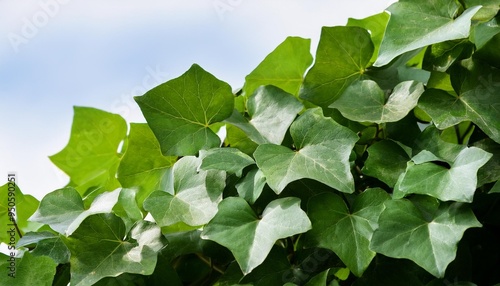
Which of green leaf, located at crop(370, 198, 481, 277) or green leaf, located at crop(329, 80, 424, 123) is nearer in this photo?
green leaf, located at crop(370, 198, 481, 277)

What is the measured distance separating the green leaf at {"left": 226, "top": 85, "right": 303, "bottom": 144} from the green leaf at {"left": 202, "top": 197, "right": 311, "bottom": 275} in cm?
8

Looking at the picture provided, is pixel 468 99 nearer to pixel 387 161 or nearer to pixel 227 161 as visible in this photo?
pixel 387 161

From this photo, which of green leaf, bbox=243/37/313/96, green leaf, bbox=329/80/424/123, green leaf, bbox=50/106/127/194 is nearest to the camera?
green leaf, bbox=329/80/424/123

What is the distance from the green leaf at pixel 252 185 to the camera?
1.70 feet

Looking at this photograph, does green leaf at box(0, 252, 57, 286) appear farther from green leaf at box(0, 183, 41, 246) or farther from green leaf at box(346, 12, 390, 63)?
green leaf at box(346, 12, 390, 63)

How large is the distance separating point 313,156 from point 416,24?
156mm

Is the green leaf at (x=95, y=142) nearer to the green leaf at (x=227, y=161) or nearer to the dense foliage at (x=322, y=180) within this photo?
the dense foliage at (x=322, y=180)

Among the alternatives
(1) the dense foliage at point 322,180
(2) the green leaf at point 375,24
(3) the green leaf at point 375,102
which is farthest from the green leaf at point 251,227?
(2) the green leaf at point 375,24

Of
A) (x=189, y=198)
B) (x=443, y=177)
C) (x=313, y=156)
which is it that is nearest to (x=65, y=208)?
(x=189, y=198)

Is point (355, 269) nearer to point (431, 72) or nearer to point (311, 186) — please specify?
point (311, 186)

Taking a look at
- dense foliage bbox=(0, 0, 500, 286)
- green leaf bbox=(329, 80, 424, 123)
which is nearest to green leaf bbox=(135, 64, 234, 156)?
dense foliage bbox=(0, 0, 500, 286)

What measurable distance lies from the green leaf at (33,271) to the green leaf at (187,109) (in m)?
0.16

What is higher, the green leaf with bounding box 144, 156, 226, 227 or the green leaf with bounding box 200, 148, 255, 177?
the green leaf with bounding box 200, 148, 255, 177

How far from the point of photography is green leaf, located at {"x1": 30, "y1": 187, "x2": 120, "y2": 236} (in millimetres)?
598
